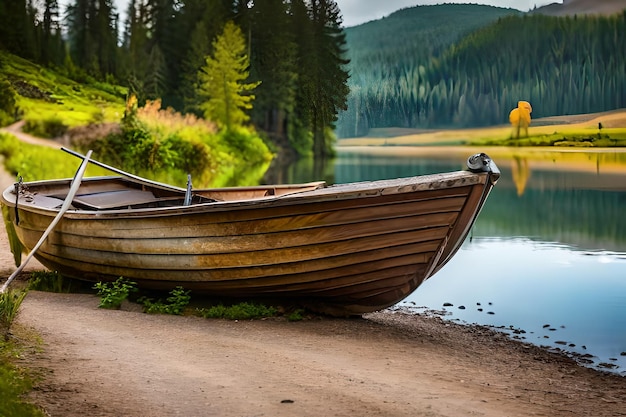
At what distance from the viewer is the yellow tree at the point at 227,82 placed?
2354 cm

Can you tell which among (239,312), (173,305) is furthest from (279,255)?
(173,305)

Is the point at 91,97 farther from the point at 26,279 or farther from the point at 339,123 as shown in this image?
the point at 26,279

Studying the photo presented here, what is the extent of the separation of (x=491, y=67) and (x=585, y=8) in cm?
541

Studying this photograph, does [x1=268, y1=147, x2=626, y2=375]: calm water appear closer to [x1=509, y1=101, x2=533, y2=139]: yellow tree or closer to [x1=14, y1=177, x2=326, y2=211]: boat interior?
[x1=14, y1=177, x2=326, y2=211]: boat interior

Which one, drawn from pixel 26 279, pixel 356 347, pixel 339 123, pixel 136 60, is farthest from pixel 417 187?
pixel 339 123

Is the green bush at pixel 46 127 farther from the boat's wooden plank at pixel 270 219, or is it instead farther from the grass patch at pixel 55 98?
the boat's wooden plank at pixel 270 219

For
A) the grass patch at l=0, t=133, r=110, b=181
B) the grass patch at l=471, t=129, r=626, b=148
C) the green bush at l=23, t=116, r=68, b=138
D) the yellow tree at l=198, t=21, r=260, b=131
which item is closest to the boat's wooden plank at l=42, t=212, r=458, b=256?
the grass patch at l=0, t=133, r=110, b=181

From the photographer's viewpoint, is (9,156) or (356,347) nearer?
(356,347)

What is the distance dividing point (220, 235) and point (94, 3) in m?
19.7

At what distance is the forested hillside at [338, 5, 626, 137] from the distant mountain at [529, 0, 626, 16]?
272 millimetres

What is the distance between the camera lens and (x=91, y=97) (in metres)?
21.2

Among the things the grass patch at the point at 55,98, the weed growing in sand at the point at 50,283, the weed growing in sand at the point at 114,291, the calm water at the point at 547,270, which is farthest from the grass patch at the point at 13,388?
the grass patch at the point at 55,98

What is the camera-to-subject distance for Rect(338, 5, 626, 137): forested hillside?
33594 millimetres

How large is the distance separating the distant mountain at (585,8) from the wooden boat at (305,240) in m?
34.0
